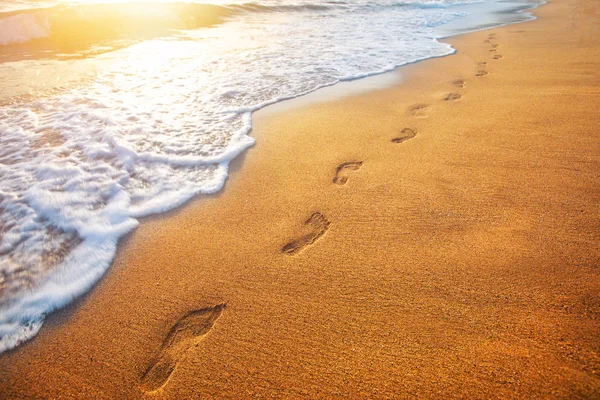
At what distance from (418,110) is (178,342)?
3155 millimetres

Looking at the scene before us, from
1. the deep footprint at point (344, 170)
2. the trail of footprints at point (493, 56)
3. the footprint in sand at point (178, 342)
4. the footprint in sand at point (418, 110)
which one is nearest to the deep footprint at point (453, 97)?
the footprint in sand at point (418, 110)

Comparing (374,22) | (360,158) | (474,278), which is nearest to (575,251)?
(474,278)

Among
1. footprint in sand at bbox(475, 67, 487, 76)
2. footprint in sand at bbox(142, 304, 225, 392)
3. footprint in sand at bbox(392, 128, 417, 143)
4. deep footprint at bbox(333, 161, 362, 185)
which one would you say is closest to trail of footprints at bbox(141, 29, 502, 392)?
footprint in sand at bbox(142, 304, 225, 392)

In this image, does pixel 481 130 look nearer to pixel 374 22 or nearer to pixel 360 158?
pixel 360 158

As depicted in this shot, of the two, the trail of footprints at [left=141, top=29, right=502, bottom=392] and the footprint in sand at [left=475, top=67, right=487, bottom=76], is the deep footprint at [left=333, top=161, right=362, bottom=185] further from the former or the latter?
the footprint in sand at [left=475, top=67, right=487, bottom=76]

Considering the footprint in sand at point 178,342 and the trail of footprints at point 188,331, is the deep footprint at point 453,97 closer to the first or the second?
the trail of footprints at point 188,331

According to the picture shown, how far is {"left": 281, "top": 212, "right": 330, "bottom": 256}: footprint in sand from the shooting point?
1840mm

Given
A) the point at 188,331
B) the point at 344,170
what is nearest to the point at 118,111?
the point at 344,170

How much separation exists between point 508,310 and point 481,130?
1978mm

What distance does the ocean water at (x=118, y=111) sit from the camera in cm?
194

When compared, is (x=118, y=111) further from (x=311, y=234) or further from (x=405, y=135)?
(x=405, y=135)

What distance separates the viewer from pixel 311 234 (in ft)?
6.34

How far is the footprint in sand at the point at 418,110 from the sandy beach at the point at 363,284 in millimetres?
520

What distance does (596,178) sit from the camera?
80.4 inches
